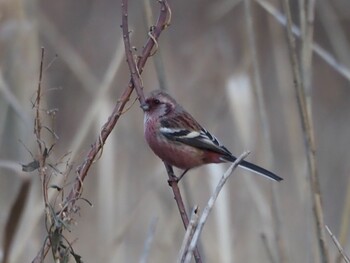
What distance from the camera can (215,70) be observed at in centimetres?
501

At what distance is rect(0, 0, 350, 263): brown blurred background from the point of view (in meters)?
2.80

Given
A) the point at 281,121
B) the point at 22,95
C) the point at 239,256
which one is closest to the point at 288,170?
the point at 281,121

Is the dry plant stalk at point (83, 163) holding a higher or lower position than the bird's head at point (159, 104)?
lower

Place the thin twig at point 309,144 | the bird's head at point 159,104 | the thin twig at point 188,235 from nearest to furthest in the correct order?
1. the thin twig at point 188,235
2. the thin twig at point 309,144
3. the bird's head at point 159,104

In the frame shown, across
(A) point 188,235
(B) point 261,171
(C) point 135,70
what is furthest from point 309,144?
(A) point 188,235

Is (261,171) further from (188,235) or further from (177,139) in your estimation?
(188,235)

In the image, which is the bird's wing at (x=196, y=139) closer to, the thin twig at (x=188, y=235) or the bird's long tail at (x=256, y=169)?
the bird's long tail at (x=256, y=169)

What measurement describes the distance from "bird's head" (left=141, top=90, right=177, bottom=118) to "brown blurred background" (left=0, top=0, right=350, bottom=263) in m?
0.07

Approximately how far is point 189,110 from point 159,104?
223 centimetres

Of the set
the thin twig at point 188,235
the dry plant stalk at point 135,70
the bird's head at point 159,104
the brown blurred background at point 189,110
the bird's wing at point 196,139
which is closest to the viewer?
the thin twig at point 188,235

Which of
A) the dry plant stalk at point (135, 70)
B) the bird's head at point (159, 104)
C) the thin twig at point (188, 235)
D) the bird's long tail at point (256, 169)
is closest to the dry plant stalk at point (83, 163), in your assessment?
the dry plant stalk at point (135, 70)

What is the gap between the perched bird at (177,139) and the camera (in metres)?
2.17

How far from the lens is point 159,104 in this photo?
2.19m

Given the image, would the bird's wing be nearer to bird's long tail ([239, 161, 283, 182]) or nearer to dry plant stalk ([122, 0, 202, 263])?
bird's long tail ([239, 161, 283, 182])
